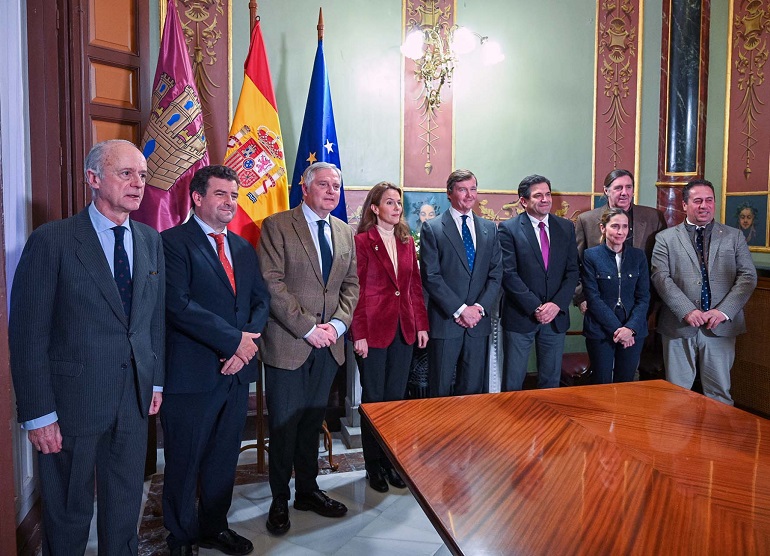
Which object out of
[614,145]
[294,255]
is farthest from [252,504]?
[614,145]

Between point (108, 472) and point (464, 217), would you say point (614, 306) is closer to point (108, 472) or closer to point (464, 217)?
point (464, 217)

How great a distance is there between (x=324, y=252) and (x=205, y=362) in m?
0.73

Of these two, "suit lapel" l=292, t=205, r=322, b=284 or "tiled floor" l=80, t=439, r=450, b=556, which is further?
"suit lapel" l=292, t=205, r=322, b=284

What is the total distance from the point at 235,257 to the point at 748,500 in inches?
73.8

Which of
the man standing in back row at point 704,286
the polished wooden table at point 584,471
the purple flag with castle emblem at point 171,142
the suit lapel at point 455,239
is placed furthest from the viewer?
the man standing in back row at point 704,286

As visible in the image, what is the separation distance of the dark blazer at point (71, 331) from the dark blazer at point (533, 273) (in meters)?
2.07

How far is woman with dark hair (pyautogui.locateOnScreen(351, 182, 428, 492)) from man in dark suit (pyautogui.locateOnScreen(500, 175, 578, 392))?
641mm

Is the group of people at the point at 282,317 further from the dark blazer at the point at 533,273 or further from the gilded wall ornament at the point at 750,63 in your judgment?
the gilded wall ornament at the point at 750,63

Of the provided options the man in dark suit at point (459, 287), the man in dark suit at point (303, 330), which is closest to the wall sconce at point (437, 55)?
the man in dark suit at point (459, 287)

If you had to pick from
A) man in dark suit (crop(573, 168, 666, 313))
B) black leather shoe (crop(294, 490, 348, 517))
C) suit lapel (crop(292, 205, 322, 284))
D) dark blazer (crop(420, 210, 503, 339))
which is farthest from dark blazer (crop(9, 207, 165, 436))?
man in dark suit (crop(573, 168, 666, 313))

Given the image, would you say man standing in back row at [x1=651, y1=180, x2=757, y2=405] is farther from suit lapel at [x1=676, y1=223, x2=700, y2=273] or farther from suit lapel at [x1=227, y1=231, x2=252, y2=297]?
suit lapel at [x1=227, y1=231, x2=252, y2=297]

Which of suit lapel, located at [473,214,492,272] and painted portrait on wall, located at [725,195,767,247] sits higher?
painted portrait on wall, located at [725,195,767,247]

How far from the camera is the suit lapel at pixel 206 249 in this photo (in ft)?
7.52

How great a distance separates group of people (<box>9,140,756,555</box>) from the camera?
1.84 metres
